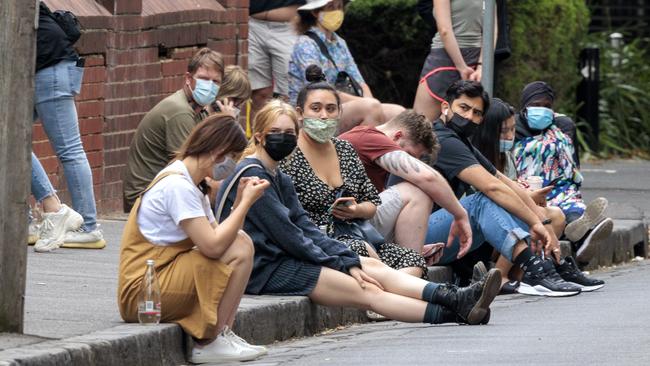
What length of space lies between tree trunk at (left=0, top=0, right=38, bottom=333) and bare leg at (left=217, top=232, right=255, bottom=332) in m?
0.91

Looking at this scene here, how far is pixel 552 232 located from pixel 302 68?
253 cm

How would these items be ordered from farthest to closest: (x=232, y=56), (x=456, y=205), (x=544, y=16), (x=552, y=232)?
(x=544, y=16) → (x=232, y=56) → (x=552, y=232) → (x=456, y=205)

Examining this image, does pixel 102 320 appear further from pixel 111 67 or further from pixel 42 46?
pixel 111 67

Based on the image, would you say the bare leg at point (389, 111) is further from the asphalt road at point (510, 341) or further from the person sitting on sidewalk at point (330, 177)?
the person sitting on sidewalk at point (330, 177)

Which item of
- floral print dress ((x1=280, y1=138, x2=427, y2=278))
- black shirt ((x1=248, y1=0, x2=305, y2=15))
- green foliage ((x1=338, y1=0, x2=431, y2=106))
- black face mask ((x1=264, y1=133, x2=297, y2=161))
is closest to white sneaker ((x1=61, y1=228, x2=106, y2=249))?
floral print dress ((x1=280, y1=138, x2=427, y2=278))

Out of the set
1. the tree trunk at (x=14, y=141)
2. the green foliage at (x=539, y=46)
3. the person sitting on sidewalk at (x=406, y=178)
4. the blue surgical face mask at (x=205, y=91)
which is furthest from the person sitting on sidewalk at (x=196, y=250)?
the green foliage at (x=539, y=46)

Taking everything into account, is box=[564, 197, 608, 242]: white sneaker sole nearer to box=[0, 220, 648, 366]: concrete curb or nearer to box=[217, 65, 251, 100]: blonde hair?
box=[0, 220, 648, 366]: concrete curb

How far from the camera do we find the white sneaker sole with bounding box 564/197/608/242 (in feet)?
40.4

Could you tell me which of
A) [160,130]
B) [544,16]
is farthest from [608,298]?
[544,16]

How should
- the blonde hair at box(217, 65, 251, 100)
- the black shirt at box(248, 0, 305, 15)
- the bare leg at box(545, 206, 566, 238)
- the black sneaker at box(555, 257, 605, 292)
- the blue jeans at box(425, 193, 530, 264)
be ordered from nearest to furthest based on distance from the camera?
the blue jeans at box(425, 193, 530, 264), the blonde hair at box(217, 65, 251, 100), the black sneaker at box(555, 257, 605, 292), the bare leg at box(545, 206, 566, 238), the black shirt at box(248, 0, 305, 15)

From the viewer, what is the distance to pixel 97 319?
25.9 feet

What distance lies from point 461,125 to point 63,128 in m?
2.39

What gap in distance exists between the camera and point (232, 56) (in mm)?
14344

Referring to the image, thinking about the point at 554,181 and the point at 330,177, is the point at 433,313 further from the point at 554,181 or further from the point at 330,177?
the point at 554,181
